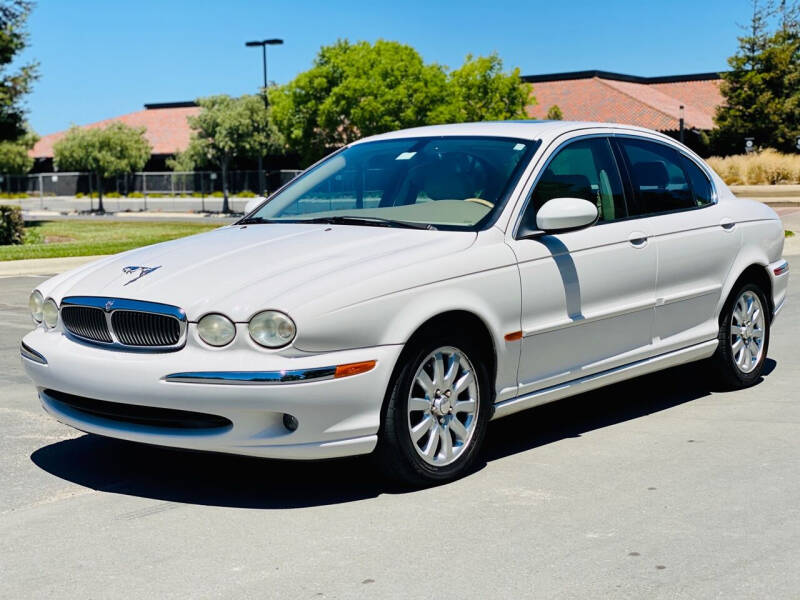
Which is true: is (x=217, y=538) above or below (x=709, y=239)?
below

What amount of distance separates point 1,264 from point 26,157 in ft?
202

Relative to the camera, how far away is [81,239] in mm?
31594

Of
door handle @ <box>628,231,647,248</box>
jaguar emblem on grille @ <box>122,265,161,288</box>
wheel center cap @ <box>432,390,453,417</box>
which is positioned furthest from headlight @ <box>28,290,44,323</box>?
door handle @ <box>628,231,647,248</box>

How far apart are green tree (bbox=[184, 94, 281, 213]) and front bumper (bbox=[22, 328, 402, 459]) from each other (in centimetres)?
5268

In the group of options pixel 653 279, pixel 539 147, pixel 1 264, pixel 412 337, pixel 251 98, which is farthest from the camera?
pixel 251 98

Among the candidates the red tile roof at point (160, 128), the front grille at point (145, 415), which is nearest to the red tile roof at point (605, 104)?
the red tile roof at point (160, 128)

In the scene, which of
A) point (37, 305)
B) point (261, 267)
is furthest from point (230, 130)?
point (261, 267)

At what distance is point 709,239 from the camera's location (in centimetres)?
710

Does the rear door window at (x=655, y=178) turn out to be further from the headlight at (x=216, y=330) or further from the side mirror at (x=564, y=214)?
the headlight at (x=216, y=330)

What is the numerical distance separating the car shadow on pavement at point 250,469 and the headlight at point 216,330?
0.64 m

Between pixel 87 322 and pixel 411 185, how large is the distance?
6.56ft

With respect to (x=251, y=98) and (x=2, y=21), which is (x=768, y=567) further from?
(x=251, y=98)

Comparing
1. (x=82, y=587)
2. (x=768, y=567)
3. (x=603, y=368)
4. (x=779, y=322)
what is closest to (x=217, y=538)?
(x=82, y=587)

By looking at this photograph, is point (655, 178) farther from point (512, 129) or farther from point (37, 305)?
point (37, 305)
